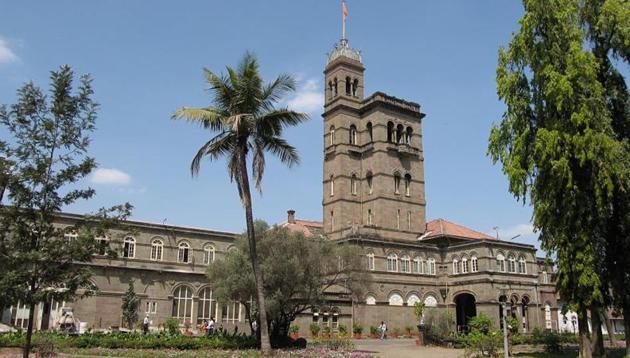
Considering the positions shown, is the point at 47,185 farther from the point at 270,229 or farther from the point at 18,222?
the point at 270,229

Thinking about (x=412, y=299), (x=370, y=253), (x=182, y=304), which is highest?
(x=370, y=253)

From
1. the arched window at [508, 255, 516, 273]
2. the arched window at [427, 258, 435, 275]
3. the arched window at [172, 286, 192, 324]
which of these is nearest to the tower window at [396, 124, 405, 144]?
the arched window at [427, 258, 435, 275]

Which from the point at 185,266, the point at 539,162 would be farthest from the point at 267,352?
the point at 185,266

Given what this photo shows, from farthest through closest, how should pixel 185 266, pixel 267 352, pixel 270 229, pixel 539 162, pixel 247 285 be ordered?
pixel 185 266 < pixel 270 229 < pixel 247 285 < pixel 539 162 < pixel 267 352

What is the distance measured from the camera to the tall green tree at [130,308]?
130 ft

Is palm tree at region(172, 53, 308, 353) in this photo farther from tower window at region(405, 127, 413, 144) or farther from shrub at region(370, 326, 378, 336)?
tower window at region(405, 127, 413, 144)

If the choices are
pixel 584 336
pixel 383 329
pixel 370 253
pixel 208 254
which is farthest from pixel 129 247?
pixel 584 336

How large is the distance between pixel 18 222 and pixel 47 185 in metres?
1.23

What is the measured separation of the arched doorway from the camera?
55000 mm

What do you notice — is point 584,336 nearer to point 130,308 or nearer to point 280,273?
point 280,273

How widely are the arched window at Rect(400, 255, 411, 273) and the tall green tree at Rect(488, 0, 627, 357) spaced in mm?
27777

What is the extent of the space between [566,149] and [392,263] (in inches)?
1196

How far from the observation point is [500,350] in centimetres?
2873

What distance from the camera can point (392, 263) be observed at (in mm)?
51750
